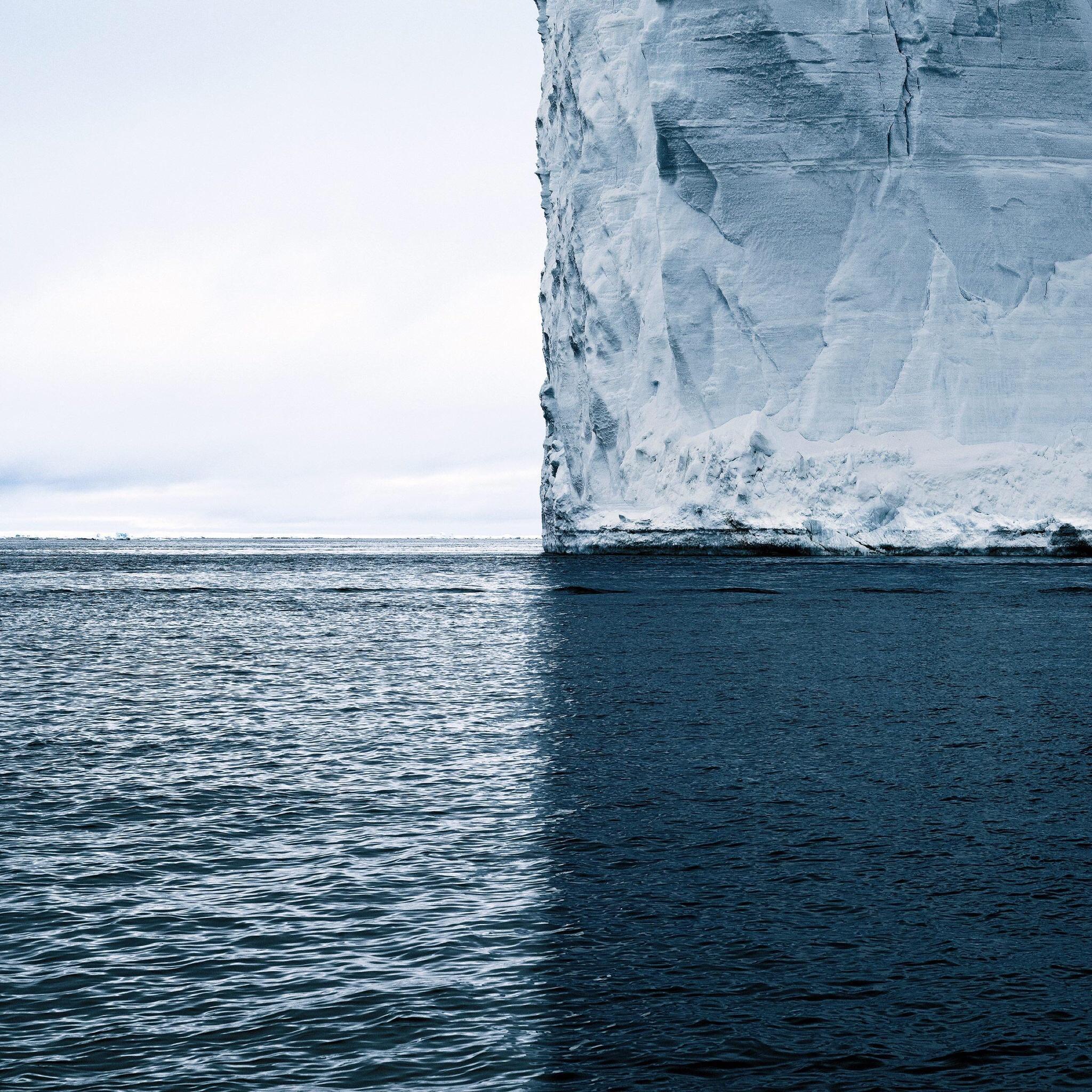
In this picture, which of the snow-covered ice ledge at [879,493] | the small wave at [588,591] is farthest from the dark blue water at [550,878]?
the snow-covered ice ledge at [879,493]

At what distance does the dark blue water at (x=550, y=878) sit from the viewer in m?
3.66

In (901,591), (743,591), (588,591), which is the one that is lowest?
(901,591)

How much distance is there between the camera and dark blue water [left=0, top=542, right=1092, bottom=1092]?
3.66 meters

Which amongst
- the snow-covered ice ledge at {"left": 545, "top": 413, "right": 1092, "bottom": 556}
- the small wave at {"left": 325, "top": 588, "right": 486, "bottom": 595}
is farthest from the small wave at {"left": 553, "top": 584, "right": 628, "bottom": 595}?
the snow-covered ice ledge at {"left": 545, "top": 413, "right": 1092, "bottom": 556}

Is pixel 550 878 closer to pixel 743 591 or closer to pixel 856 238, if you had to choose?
pixel 743 591

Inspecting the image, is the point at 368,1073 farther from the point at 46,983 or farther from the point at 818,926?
the point at 818,926

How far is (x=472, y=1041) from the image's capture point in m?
3.69

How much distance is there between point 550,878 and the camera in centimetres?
545

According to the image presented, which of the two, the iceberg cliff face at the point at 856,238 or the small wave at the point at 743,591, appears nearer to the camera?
the small wave at the point at 743,591

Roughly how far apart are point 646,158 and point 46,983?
44426 millimetres

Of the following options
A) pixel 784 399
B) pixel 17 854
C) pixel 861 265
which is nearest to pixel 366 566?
pixel 784 399

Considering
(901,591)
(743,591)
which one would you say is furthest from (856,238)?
(743,591)

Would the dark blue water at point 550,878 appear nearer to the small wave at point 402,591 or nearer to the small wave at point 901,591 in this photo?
the small wave at point 901,591

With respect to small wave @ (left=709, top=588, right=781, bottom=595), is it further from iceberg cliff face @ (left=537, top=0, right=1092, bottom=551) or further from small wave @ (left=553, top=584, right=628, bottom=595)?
iceberg cliff face @ (left=537, top=0, right=1092, bottom=551)
